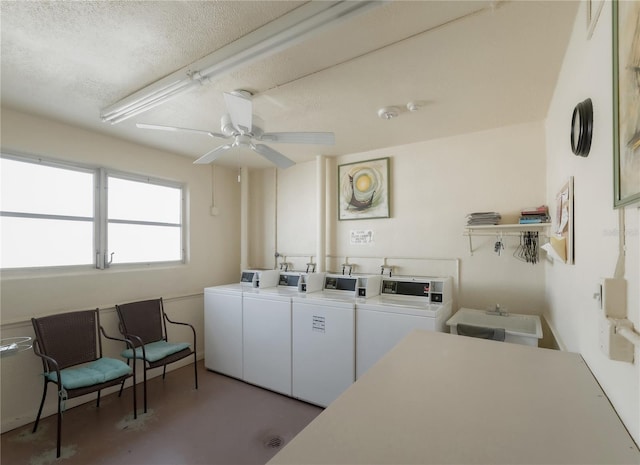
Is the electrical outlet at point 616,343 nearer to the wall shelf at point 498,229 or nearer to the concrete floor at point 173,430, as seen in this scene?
the wall shelf at point 498,229

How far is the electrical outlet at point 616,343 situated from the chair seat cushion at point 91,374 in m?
2.97

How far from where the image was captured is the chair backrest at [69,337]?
2395 millimetres

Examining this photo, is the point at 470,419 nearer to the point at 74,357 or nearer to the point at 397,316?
the point at 397,316

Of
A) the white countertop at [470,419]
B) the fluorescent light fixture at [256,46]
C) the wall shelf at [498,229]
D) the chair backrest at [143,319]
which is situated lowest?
the chair backrest at [143,319]

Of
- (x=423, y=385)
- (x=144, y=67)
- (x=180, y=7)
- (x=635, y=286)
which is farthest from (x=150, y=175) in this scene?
(x=635, y=286)

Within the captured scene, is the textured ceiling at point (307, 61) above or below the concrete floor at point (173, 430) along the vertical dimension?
above

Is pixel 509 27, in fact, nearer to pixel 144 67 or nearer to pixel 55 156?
pixel 144 67

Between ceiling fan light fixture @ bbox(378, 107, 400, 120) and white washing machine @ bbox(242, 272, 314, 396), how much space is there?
173cm

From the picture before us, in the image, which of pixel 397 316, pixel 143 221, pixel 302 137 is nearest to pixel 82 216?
pixel 143 221

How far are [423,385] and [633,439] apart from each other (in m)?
0.57

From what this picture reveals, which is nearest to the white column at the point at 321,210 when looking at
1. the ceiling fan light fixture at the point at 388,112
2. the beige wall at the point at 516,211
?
the beige wall at the point at 516,211

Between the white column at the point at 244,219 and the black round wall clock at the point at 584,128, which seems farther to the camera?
the white column at the point at 244,219

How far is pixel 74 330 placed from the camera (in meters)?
2.58

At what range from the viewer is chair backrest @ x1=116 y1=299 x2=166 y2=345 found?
115 inches
